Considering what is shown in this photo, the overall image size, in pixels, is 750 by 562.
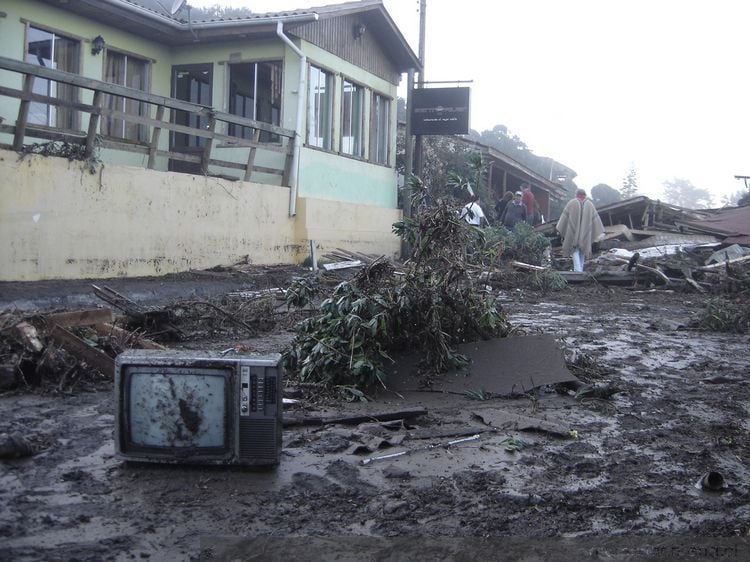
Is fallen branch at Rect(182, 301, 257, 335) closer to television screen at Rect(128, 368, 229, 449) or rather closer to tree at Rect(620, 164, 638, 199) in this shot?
A: television screen at Rect(128, 368, 229, 449)

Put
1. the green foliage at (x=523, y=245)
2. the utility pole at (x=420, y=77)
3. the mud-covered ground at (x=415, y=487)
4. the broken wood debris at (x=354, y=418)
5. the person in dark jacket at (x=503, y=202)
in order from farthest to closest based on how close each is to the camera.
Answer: the person in dark jacket at (x=503, y=202) < the utility pole at (x=420, y=77) < the green foliage at (x=523, y=245) < the broken wood debris at (x=354, y=418) < the mud-covered ground at (x=415, y=487)

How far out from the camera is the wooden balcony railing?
9.10 m

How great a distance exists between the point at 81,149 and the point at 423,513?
324 inches

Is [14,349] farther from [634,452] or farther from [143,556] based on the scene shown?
[634,452]

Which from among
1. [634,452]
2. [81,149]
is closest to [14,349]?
[634,452]

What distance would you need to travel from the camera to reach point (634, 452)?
441 centimetres

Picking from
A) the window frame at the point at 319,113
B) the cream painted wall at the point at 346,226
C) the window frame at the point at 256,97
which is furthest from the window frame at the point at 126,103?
the cream painted wall at the point at 346,226

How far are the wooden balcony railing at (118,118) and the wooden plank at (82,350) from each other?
4.56 meters

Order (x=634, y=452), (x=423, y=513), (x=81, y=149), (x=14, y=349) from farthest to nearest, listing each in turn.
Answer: (x=81, y=149) → (x=14, y=349) → (x=634, y=452) → (x=423, y=513)

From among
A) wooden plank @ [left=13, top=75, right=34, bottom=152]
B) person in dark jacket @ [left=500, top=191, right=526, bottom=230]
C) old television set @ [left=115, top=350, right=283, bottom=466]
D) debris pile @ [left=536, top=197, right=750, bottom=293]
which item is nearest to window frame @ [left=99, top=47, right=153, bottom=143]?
wooden plank @ [left=13, top=75, right=34, bottom=152]

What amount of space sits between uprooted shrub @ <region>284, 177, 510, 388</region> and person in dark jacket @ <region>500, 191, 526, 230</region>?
14.7 meters

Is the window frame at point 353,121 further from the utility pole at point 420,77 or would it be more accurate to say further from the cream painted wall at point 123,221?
the cream painted wall at point 123,221

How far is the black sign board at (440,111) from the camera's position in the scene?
18922 millimetres

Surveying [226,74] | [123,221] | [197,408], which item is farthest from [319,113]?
[197,408]
